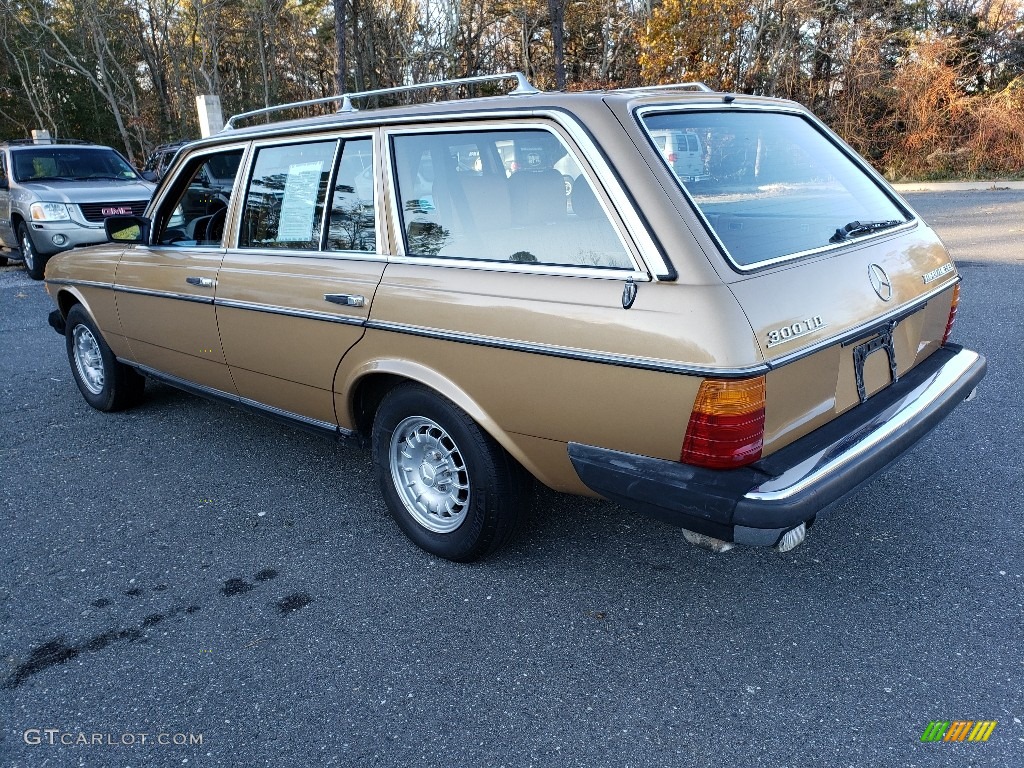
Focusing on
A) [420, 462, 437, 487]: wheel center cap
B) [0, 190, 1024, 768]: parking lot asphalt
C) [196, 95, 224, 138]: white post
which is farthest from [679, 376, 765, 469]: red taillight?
[196, 95, 224, 138]: white post

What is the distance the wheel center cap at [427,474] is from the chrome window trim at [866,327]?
Answer: 61.6 inches

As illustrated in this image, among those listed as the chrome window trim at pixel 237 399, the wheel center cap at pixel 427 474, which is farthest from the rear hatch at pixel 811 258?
the chrome window trim at pixel 237 399

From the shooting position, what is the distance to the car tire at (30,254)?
10500 millimetres

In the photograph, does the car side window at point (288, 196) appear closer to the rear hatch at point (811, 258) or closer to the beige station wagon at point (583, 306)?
the beige station wagon at point (583, 306)

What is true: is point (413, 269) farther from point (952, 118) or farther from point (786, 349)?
point (952, 118)

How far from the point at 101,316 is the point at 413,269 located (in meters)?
2.88

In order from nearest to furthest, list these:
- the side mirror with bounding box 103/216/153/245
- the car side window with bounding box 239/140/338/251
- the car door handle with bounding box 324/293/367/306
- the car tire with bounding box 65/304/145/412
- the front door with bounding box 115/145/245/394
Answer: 1. the car door handle with bounding box 324/293/367/306
2. the car side window with bounding box 239/140/338/251
3. the front door with bounding box 115/145/245/394
4. the side mirror with bounding box 103/216/153/245
5. the car tire with bounding box 65/304/145/412

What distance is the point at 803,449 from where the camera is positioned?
8.25 ft

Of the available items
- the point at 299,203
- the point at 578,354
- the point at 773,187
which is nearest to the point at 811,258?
the point at 773,187

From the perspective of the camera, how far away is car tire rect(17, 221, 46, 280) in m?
10.5

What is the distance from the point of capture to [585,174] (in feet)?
8.62

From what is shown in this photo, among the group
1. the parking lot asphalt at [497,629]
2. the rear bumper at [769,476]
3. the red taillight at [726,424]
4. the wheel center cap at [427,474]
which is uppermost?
the red taillight at [726,424]

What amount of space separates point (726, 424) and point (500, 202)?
1.28 metres

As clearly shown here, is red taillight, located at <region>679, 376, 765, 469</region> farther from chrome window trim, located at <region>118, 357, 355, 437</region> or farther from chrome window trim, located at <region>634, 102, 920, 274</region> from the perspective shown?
chrome window trim, located at <region>118, 357, 355, 437</region>
